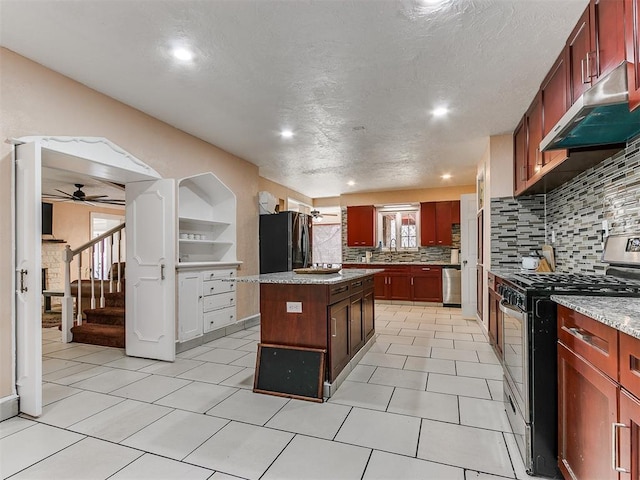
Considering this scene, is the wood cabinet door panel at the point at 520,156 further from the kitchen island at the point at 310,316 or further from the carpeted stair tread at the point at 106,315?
the carpeted stair tread at the point at 106,315

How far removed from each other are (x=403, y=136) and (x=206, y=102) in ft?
7.79

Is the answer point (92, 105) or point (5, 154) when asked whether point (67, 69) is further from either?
point (5, 154)

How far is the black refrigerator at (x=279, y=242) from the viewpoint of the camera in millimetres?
5609

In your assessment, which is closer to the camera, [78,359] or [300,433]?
[300,433]

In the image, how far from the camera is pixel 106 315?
4.51 m

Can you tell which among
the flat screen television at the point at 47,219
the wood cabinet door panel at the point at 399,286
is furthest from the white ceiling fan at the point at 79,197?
the wood cabinet door panel at the point at 399,286

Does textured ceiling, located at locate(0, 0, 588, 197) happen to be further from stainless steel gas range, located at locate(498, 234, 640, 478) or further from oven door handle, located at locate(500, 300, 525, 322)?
oven door handle, located at locate(500, 300, 525, 322)

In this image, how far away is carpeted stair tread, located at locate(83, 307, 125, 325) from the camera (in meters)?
4.45

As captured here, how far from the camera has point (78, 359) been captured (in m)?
3.66

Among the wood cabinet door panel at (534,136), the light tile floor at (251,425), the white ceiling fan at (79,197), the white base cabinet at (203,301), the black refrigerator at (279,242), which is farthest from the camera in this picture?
the white ceiling fan at (79,197)

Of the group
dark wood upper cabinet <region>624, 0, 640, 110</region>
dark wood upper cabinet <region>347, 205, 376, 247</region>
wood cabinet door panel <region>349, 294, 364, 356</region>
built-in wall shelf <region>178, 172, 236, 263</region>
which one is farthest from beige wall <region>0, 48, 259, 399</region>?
dark wood upper cabinet <region>347, 205, 376, 247</region>

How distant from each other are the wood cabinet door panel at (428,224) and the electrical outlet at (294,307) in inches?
213

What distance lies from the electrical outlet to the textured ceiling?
1.88 m

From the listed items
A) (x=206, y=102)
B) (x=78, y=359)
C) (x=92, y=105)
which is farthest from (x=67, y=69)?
(x=78, y=359)
